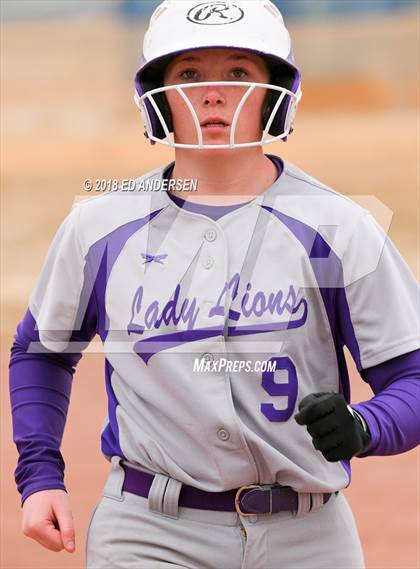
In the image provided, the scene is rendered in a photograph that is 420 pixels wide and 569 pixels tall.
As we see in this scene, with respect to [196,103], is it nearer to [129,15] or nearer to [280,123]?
[280,123]

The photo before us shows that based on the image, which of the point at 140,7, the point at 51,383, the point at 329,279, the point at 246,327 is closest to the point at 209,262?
the point at 246,327

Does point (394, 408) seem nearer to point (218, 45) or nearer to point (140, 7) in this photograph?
point (218, 45)

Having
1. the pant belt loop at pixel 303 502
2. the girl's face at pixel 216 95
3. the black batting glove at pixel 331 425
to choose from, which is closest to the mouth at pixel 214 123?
the girl's face at pixel 216 95

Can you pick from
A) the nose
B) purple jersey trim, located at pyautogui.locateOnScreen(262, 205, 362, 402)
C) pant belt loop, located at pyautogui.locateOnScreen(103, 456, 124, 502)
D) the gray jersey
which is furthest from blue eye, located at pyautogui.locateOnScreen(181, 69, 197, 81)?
pant belt loop, located at pyautogui.locateOnScreen(103, 456, 124, 502)

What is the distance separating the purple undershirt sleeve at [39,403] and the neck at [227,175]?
1.40 ft

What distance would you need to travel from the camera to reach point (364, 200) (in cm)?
407

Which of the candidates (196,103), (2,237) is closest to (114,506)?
(196,103)

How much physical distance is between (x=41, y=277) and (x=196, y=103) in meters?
0.67

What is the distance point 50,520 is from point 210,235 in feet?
2.63

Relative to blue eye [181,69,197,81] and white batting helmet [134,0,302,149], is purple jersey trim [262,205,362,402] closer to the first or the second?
white batting helmet [134,0,302,149]

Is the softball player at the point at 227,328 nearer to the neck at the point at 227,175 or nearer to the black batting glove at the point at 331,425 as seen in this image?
the neck at the point at 227,175

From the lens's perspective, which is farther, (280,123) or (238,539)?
(280,123)

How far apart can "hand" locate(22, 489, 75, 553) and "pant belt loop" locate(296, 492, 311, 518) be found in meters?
0.56

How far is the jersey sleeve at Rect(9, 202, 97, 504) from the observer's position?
337cm
